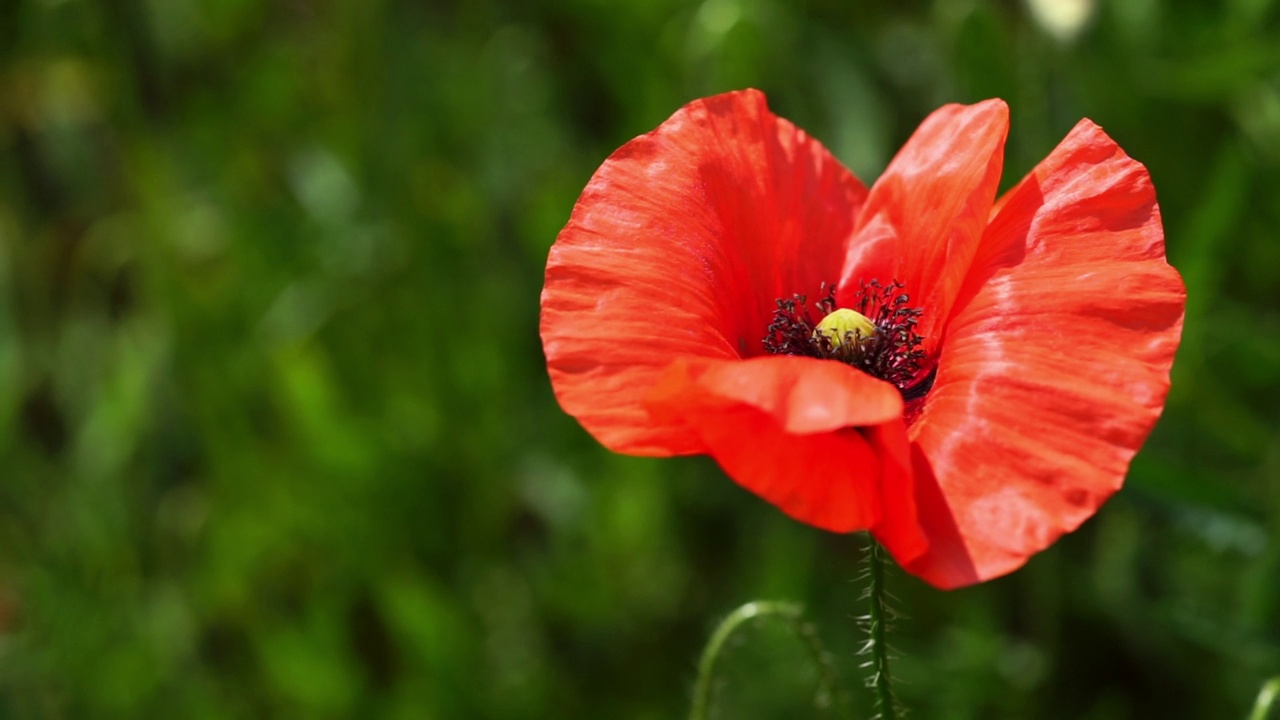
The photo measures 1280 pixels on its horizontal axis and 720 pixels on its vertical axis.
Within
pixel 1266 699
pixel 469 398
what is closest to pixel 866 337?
pixel 1266 699

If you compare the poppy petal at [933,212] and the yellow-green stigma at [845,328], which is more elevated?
the poppy petal at [933,212]

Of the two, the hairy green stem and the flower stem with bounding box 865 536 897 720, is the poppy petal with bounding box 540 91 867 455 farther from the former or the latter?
the hairy green stem

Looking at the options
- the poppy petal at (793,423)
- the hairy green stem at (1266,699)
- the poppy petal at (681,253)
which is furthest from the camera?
the hairy green stem at (1266,699)

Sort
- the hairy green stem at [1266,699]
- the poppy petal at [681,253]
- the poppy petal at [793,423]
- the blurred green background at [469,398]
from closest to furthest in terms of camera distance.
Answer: the poppy petal at [793,423] < the poppy petal at [681,253] < the hairy green stem at [1266,699] < the blurred green background at [469,398]

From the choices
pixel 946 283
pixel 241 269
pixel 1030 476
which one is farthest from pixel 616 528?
pixel 1030 476

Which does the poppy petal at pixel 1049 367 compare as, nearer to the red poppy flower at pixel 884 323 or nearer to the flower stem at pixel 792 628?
the red poppy flower at pixel 884 323

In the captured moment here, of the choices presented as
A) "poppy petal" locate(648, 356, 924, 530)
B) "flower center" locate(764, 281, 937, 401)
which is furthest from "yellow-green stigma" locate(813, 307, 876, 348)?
"poppy petal" locate(648, 356, 924, 530)

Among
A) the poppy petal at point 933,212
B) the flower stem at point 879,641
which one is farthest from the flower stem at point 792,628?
the poppy petal at point 933,212
